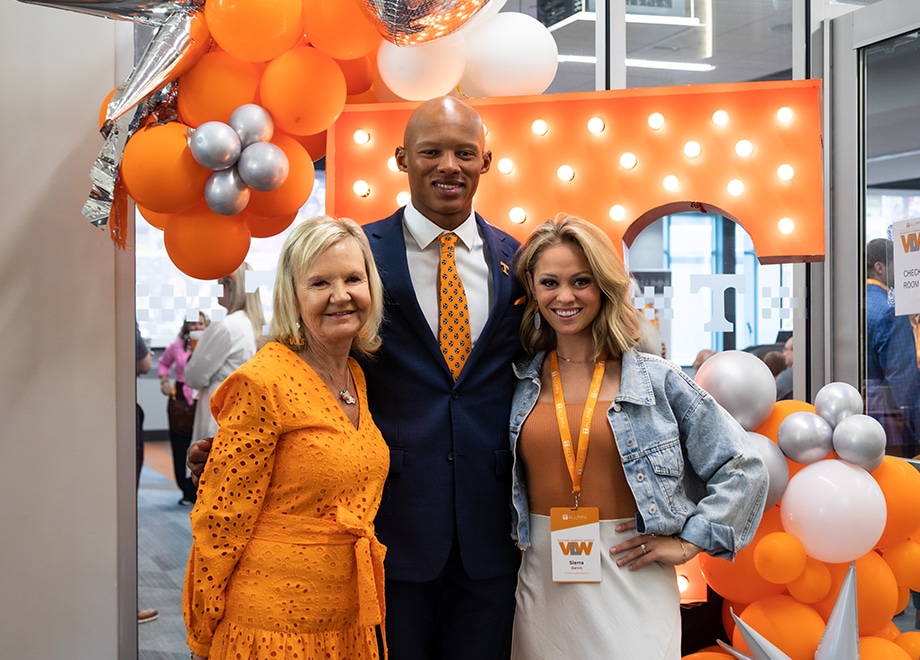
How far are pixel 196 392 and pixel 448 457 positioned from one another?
1826 mm

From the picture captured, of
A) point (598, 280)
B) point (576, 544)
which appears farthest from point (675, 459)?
point (598, 280)

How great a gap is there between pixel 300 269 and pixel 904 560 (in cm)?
188

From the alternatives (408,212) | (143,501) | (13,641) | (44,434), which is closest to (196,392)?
(143,501)

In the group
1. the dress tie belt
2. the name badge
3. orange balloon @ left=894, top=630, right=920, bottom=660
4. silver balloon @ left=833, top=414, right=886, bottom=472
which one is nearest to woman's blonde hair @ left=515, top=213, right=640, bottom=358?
the name badge

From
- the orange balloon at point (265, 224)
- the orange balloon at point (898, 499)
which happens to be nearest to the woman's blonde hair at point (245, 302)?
the orange balloon at point (265, 224)

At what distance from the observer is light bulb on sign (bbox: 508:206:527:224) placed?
8.85 feet

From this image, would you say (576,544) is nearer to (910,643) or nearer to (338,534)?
(338,534)

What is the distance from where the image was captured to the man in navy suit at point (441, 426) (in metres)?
1.96

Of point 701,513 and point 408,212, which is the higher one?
point 408,212

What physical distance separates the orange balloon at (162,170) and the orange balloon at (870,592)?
2.05 meters

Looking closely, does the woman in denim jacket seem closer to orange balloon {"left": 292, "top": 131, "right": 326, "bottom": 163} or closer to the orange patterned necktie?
the orange patterned necktie

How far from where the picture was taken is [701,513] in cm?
194

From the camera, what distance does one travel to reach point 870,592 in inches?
93.2

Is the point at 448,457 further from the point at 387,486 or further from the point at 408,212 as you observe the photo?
the point at 408,212
